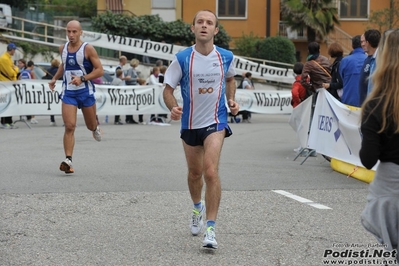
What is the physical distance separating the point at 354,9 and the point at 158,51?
17.8 metres

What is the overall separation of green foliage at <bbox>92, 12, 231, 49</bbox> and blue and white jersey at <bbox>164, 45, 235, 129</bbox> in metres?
36.6

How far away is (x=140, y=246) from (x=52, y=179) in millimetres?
4319

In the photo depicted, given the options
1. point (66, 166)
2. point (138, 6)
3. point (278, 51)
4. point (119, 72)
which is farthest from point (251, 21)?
point (66, 166)

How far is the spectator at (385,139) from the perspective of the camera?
454 cm

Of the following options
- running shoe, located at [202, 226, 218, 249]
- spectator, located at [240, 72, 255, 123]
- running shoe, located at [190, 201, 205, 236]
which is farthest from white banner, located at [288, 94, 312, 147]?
spectator, located at [240, 72, 255, 123]

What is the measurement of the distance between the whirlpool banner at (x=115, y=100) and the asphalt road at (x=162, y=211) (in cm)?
695

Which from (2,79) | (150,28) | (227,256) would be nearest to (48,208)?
(227,256)

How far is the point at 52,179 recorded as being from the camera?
11047 millimetres

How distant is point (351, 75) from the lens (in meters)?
12.2

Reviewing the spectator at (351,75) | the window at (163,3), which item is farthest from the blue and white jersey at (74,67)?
the window at (163,3)

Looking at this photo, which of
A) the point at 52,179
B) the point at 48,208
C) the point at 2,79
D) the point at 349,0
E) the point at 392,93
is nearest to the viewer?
the point at 392,93

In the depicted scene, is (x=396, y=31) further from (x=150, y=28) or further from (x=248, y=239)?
(x=150, y=28)

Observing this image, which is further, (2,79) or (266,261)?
(2,79)

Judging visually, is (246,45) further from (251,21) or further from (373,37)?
Answer: (373,37)
